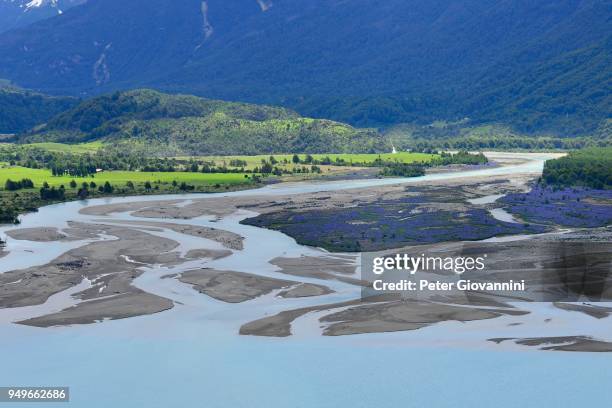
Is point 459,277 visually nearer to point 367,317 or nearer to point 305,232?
point 367,317

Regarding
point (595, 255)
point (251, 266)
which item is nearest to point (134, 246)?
point (251, 266)

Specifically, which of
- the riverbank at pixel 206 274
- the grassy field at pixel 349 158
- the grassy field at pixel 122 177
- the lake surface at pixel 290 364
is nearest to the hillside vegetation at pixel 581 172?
the riverbank at pixel 206 274

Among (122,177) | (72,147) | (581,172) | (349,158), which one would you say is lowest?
(581,172)

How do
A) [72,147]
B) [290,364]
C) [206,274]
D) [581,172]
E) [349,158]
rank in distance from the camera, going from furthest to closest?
[72,147] → [349,158] → [581,172] → [206,274] → [290,364]

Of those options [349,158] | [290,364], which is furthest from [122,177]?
[290,364]

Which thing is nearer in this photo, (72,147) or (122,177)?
(122,177)

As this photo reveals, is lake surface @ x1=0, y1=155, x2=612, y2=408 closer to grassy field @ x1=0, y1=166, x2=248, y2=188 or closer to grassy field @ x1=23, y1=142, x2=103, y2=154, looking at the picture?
grassy field @ x1=0, y1=166, x2=248, y2=188

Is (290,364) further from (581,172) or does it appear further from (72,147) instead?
(72,147)
